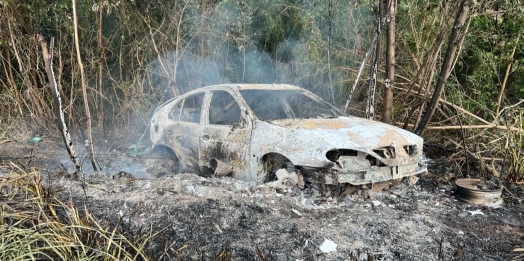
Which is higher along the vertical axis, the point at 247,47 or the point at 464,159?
the point at 247,47

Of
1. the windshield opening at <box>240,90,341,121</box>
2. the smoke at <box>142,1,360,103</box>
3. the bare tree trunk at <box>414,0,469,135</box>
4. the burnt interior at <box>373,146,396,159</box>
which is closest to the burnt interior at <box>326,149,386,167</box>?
the burnt interior at <box>373,146,396,159</box>

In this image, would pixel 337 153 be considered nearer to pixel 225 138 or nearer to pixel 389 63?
pixel 225 138

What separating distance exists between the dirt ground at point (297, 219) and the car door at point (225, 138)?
284 millimetres

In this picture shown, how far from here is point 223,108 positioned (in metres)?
6.09

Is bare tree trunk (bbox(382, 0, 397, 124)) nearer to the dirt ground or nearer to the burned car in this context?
the burned car

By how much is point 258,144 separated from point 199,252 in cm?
174

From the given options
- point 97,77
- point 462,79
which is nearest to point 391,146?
point 462,79

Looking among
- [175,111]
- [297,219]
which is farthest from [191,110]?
[297,219]

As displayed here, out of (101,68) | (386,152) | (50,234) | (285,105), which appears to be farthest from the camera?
(101,68)

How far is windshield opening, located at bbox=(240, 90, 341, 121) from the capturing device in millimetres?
5512

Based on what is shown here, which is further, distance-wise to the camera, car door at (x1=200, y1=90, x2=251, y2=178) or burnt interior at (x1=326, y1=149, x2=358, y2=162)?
car door at (x1=200, y1=90, x2=251, y2=178)

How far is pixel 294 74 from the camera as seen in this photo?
358 inches

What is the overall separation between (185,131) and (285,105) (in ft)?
4.87

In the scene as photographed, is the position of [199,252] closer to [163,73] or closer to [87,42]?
[163,73]
